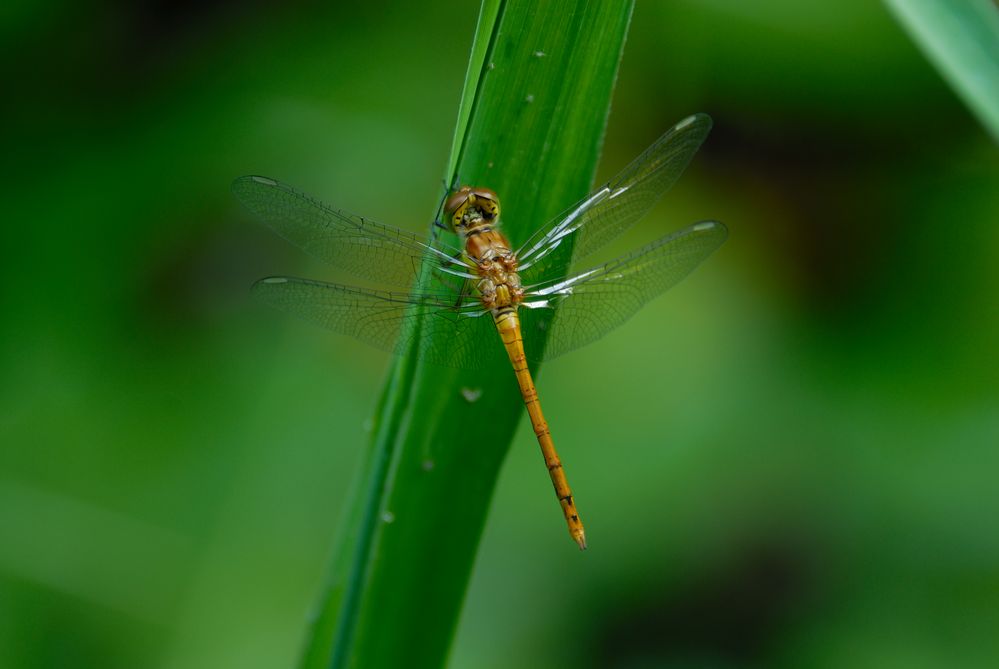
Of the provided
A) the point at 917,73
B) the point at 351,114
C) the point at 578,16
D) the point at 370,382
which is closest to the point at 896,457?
the point at 917,73

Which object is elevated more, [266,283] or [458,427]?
[266,283]

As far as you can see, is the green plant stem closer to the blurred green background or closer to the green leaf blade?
the green leaf blade

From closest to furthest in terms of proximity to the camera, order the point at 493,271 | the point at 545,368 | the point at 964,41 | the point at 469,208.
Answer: the point at 964,41 < the point at 469,208 < the point at 493,271 < the point at 545,368

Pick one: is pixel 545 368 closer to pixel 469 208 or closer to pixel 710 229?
pixel 710 229

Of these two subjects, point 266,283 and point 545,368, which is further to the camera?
point 545,368

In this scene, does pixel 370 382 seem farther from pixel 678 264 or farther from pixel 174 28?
pixel 174 28

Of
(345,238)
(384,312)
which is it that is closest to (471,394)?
(384,312)

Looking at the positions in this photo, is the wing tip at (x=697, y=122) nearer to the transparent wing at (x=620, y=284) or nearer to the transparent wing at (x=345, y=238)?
the transparent wing at (x=620, y=284)

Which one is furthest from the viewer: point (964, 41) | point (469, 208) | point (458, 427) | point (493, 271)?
point (493, 271)
